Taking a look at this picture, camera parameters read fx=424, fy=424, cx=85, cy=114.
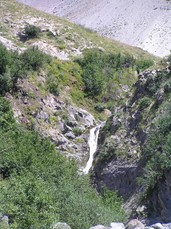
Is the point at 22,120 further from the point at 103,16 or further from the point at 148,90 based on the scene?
the point at 103,16

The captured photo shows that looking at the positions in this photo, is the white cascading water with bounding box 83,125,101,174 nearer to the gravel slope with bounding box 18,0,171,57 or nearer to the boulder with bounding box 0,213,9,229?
the boulder with bounding box 0,213,9,229

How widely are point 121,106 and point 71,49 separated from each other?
19.8m

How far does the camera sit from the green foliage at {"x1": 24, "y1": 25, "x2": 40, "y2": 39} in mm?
54969

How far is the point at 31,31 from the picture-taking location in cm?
5506

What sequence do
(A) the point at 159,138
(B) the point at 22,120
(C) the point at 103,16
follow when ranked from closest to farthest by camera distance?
1. (A) the point at 159,138
2. (B) the point at 22,120
3. (C) the point at 103,16

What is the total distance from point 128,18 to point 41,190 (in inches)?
3527

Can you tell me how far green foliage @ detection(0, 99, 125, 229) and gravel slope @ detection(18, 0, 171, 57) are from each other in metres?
56.4

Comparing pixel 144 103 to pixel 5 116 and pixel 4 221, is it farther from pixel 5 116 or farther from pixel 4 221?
pixel 4 221

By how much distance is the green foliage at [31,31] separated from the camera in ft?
180

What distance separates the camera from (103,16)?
107 metres

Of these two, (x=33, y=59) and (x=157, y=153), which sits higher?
(x=157, y=153)

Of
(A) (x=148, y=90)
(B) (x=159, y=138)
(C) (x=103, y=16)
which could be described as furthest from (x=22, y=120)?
(C) (x=103, y=16)

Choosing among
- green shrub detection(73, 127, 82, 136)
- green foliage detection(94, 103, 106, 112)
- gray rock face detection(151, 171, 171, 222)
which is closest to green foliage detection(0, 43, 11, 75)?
green shrub detection(73, 127, 82, 136)

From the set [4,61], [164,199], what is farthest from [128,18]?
[164,199]
